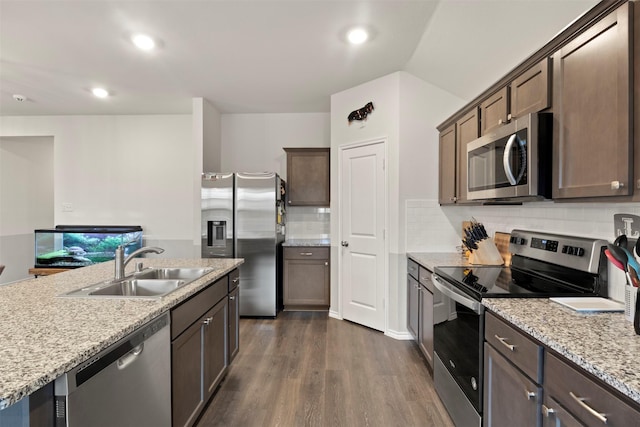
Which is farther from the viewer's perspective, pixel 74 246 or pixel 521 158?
pixel 74 246

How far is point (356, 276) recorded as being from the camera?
369cm

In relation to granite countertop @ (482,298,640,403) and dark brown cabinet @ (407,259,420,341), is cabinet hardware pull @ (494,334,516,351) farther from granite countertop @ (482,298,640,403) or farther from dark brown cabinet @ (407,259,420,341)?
dark brown cabinet @ (407,259,420,341)

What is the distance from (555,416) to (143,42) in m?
3.54

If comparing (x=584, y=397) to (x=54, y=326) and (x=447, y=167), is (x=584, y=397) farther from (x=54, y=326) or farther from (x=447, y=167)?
(x=447, y=167)

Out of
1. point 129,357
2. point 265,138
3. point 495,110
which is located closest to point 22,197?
point 265,138

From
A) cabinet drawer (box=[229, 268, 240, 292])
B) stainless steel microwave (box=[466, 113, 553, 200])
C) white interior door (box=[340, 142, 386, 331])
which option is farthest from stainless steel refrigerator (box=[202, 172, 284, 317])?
stainless steel microwave (box=[466, 113, 553, 200])

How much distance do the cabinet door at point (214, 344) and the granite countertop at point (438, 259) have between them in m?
1.58

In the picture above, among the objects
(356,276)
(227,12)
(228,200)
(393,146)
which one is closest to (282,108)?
(228,200)

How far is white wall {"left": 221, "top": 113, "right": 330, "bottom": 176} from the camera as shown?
15.6ft

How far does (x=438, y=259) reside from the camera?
2.82 metres

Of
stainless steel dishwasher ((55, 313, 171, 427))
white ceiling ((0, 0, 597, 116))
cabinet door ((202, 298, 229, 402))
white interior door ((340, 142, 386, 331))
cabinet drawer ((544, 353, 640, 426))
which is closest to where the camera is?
cabinet drawer ((544, 353, 640, 426))

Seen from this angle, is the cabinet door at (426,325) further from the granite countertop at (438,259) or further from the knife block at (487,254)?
the knife block at (487,254)

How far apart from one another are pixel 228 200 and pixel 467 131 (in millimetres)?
2729

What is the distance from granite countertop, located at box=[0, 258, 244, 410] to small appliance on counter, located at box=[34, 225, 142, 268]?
2.96m
